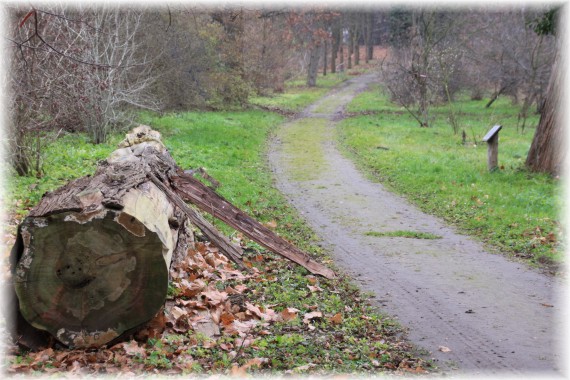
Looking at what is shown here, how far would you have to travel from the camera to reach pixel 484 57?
107 ft

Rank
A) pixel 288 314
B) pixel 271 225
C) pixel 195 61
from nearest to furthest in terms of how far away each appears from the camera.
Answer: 1. pixel 288 314
2. pixel 271 225
3. pixel 195 61

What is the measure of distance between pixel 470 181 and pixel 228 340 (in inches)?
368

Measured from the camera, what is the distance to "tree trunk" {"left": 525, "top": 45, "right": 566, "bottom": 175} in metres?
13.0

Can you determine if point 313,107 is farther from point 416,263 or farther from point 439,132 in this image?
point 416,263

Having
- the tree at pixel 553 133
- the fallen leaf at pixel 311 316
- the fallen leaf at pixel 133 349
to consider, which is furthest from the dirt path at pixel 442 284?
the tree at pixel 553 133

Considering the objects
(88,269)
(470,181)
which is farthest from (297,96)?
(88,269)

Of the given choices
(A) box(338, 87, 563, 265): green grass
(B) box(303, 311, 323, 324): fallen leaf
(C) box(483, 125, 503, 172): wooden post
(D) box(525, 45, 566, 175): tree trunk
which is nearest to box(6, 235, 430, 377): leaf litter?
(B) box(303, 311, 323, 324): fallen leaf

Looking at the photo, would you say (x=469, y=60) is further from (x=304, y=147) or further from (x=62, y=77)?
A: (x=62, y=77)

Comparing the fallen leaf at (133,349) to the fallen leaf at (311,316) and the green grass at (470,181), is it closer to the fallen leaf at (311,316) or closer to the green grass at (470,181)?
the fallen leaf at (311,316)

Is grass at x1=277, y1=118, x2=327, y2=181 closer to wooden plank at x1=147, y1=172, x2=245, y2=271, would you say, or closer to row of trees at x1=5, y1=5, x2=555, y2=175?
row of trees at x1=5, y1=5, x2=555, y2=175

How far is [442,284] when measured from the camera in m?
7.38

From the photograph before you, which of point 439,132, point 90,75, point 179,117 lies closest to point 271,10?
point 179,117

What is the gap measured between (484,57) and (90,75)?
77.7ft

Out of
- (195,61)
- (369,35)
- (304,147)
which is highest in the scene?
(369,35)
